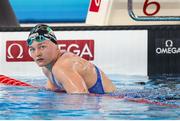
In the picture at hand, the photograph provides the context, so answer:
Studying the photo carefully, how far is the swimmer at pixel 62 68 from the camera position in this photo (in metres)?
6.54

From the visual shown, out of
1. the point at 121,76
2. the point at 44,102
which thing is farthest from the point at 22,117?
the point at 121,76

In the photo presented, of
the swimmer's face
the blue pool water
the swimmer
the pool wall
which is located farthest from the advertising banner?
the swimmer's face

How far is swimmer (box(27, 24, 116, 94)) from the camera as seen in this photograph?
6539 mm

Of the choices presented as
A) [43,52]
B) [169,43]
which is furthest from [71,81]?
[169,43]

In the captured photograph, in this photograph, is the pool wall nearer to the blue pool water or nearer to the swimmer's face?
the blue pool water

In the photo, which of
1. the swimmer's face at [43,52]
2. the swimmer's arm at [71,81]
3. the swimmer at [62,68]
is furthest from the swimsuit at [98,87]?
the swimmer's face at [43,52]

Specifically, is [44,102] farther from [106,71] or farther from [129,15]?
[129,15]

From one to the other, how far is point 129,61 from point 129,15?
906 millimetres

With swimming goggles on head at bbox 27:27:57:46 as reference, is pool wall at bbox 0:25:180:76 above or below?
below

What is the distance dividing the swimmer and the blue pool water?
0.44ft

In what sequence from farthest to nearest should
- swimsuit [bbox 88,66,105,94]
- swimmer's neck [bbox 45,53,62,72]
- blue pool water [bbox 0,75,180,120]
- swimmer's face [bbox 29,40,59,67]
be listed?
swimsuit [bbox 88,66,105,94] → swimmer's neck [bbox 45,53,62,72] → swimmer's face [bbox 29,40,59,67] → blue pool water [bbox 0,75,180,120]

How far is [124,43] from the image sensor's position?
383 inches

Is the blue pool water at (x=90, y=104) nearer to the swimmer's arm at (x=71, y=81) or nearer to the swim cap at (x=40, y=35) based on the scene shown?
the swimmer's arm at (x=71, y=81)

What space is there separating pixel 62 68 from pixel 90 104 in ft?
2.43
